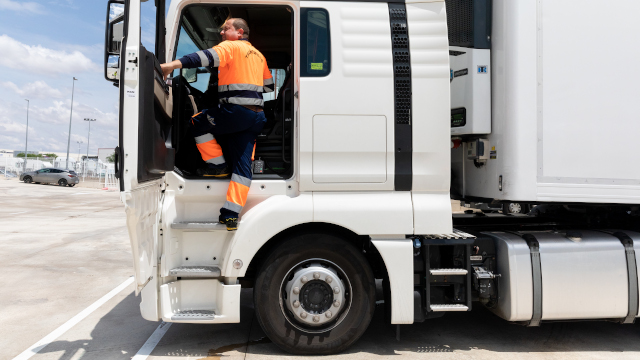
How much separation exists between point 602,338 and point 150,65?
15.4ft

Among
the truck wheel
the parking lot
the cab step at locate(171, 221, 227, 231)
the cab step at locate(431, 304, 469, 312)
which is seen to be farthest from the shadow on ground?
the cab step at locate(171, 221, 227, 231)

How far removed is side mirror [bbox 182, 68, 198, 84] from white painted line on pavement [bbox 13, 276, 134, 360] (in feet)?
8.83

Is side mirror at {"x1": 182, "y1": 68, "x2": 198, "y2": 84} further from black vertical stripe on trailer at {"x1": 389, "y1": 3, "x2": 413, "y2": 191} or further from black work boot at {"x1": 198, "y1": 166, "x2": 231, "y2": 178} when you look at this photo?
black vertical stripe on trailer at {"x1": 389, "y1": 3, "x2": 413, "y2": 191}

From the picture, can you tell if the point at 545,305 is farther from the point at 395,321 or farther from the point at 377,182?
the point at 377,182

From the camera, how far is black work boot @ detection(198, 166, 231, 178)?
348cm

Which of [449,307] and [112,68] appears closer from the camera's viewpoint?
[112,68]

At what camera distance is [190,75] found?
3.74 m

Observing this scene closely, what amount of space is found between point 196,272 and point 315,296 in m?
0.95

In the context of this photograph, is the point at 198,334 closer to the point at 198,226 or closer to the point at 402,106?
the point at 198,226

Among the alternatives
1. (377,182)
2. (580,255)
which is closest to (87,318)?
(377,182)

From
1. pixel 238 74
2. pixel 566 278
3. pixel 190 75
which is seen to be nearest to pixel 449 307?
pixel 566 278

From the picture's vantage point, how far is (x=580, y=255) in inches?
146

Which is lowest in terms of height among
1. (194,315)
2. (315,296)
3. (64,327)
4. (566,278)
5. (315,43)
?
(64,327)

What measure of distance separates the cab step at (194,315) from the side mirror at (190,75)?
1912mm
